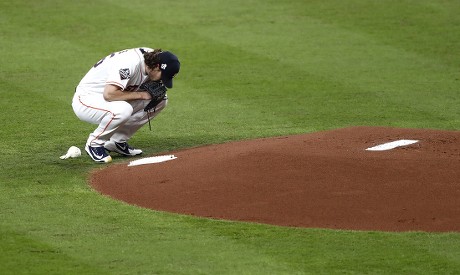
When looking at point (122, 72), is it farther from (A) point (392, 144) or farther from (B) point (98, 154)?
(A) point (392, 144)

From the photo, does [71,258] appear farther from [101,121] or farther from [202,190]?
[101,121]

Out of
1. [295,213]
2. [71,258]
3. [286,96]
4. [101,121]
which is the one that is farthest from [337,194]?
[286,96]

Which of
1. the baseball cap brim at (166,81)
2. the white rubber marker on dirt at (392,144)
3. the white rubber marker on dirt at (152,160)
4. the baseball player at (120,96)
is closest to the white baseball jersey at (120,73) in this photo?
the baseball player at (120,96)

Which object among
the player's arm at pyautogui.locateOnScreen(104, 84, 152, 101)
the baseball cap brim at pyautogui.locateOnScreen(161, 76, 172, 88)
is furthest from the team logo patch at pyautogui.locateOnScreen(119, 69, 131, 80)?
the baseball cap brim at pyautogui.locateOnScreen(161, 76, 172, 88)

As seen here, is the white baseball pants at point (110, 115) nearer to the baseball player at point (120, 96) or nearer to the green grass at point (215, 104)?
the baseball player at point (120, 96)

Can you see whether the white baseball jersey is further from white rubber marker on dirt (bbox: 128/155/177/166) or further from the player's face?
white rubber marker on dirt (bbox: 128/155/177/166)

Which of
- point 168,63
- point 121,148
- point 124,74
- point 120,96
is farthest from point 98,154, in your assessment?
point 168,63
